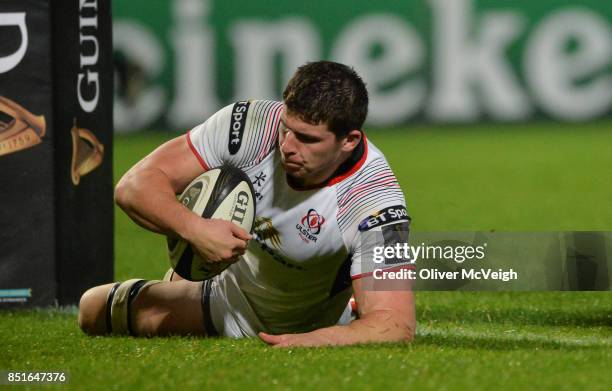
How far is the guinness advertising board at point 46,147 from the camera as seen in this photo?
5.80 m

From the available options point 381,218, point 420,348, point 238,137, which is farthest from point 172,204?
point 420,348

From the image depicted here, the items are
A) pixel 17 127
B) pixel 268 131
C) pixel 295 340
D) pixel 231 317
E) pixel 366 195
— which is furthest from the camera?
pixel 17 127

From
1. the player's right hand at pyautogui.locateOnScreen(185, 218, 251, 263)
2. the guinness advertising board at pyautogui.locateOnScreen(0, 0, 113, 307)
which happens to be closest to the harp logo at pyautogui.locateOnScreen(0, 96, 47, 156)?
the guinness advertising board at pyautogui.locateOnScreen(0, 0, 113, 307)

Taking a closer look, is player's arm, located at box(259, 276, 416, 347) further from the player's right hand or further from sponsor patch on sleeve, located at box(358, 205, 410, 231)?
the player's right hand

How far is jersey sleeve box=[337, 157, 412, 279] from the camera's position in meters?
4.62

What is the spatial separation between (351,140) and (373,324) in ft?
2.23

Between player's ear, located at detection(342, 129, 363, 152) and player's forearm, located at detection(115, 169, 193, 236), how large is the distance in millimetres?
625

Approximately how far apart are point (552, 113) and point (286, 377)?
453 inches

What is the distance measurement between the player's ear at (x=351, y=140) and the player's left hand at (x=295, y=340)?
701 mm

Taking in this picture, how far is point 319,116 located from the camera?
4.48 meters

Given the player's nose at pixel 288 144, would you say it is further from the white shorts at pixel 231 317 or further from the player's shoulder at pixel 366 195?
the white shorts at pixel 231 317

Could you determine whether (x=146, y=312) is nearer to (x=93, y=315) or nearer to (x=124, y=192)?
(x=93, y=315)

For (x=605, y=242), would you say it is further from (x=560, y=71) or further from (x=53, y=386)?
(x=560, y=71)

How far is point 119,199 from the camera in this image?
4832 mm
